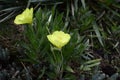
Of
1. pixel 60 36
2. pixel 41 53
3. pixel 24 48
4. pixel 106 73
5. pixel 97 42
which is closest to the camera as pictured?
pixel 60 36

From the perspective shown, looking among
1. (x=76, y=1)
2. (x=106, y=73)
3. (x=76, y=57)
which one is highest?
(x=76, y=1)

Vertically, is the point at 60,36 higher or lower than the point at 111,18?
higher

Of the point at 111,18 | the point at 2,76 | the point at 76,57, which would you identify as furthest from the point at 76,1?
the point at 2,76

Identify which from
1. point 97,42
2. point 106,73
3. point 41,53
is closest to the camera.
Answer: point 41,53

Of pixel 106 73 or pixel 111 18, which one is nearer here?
pixel 106 73

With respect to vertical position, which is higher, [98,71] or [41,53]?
[41,53]

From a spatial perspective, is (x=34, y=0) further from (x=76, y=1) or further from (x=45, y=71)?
(x=45, y=71)

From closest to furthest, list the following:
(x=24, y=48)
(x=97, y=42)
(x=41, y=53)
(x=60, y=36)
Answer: (x=60, y=36)
(x=41, y=53)
(x=24, y=48)
(x=97, y=42)

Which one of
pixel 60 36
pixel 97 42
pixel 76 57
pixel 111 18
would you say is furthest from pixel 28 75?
pixel 111 18

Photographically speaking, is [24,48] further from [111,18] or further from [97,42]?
[111,18]
